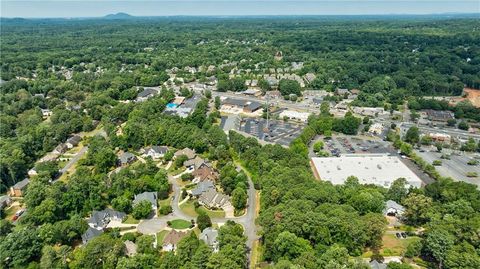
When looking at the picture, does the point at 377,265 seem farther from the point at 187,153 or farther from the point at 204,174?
the point at 187,153

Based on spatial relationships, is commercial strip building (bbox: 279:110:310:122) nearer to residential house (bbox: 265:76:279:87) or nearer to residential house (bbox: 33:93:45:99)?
residential house (bbox: 265:76:279:87)

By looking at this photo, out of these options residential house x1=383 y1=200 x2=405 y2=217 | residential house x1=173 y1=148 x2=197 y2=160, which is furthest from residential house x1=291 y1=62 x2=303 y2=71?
residential house x1=383 y1=200 x2=405 y2=217

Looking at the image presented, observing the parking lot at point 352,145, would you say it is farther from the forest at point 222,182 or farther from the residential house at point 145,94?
the residential house at point 145,94

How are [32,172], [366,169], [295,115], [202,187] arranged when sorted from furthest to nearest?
[295,115]
[32,172]
[366,169]
[202,187]

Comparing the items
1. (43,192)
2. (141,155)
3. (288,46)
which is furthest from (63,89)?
(288,46)

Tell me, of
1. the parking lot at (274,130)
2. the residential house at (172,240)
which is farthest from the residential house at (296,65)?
the residential house at (172,240)

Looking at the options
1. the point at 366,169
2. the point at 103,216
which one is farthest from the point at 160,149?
the point at 366,169

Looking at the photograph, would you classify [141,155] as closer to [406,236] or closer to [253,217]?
[253,217]
